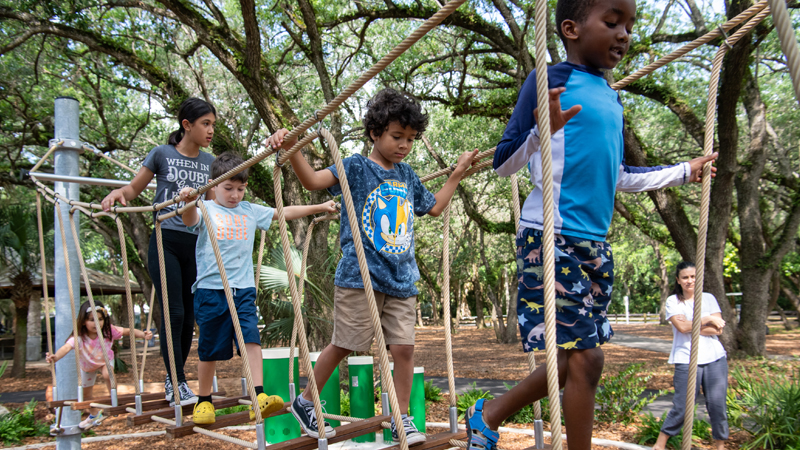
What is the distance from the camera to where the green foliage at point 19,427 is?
16.9 feet

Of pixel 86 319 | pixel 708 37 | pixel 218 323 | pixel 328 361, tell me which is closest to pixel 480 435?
pixel 328 361

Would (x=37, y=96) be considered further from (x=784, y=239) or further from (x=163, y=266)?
(x=784, y=239)

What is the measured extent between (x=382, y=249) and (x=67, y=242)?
2837mm

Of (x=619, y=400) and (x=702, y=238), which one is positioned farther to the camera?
(x=619, y=400)

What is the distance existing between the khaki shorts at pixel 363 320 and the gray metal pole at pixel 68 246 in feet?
8.50

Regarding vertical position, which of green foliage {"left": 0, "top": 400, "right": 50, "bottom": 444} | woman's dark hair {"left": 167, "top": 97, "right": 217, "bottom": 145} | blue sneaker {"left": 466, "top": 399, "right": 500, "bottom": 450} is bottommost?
green foliage {"left": 0, "top": 400, "right": 50, "bottom": 444}

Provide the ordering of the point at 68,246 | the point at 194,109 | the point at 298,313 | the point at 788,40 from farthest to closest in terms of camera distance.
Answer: the point at 68,246, the point at 194,109, the point at 298,313, the point at 788,40

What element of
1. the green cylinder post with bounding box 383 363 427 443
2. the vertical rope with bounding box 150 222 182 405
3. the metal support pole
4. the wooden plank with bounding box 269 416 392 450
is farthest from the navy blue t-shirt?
the metal support pole

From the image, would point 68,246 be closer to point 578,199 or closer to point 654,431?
point 578,199

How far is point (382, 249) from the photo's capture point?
2262 mm

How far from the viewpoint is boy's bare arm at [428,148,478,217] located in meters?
2.31

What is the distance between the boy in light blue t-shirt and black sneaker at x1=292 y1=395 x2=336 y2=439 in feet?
1.39

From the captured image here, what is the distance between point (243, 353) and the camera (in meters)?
2.37

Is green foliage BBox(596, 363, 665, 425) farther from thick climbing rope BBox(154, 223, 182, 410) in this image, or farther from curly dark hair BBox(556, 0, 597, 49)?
curly dark hair BBox(556, 0, 597, 49)
